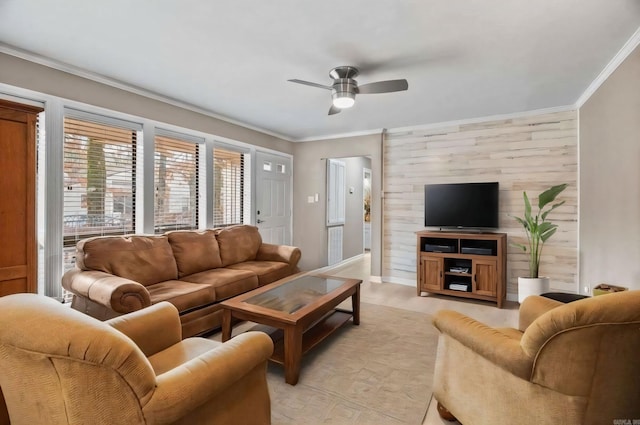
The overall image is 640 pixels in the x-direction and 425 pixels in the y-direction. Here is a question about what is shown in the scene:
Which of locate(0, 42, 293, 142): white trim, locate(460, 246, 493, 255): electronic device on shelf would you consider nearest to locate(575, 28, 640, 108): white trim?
locate(460, 246, 493, 255): electronic device on shelf

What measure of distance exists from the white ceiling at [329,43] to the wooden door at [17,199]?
0.79m

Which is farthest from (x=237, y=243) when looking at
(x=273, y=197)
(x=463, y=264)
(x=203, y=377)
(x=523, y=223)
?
(x=523, y=223)

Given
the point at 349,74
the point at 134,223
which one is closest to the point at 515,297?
the point at 349,74

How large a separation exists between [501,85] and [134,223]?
4.30 meters

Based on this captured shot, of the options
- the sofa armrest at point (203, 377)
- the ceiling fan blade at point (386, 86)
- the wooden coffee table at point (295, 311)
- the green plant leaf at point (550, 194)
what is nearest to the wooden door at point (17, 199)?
the wooden coffee table at point (295, 311)

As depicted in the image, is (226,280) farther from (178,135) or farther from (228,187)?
(178,135)

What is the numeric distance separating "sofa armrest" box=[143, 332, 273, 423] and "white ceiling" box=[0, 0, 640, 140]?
200 centimetres

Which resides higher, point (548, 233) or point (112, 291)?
point (548, 233)

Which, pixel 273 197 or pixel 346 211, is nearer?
pixel 273 197

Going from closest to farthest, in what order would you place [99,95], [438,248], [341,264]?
[99,95], [438,248], [341,264]

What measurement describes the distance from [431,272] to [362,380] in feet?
8.01

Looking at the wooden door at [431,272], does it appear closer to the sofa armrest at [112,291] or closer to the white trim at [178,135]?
the sofa armrest at [112,291]

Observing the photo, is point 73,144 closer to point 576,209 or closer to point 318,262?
point 318,262

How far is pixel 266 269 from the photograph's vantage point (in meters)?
3.70
